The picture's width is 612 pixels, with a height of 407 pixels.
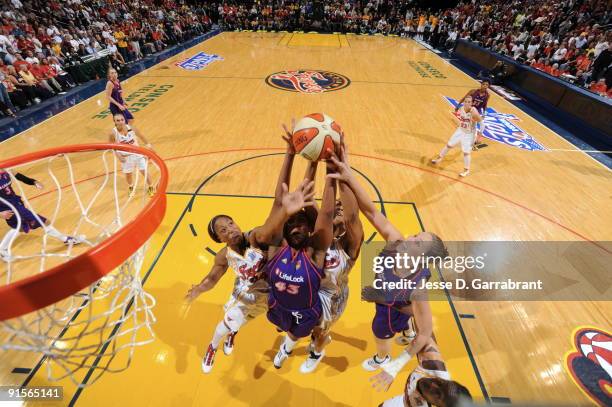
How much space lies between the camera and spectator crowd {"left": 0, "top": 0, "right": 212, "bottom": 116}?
9.71 meters

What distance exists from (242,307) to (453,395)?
185 cm

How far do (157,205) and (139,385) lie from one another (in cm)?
206

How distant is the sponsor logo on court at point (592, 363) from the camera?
3301 mm

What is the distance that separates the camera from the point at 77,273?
1760 mm

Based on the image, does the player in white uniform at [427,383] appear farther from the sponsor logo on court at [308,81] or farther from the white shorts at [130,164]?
the sponsor logo on court at [308,81]

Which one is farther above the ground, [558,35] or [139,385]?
[558,35]

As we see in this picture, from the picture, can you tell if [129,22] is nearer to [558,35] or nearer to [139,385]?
[139,385]

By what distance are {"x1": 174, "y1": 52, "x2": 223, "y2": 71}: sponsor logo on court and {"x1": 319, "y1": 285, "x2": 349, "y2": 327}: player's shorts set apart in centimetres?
1337

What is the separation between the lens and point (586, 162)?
7.65 meters

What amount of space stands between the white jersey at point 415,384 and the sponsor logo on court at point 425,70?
540 inches

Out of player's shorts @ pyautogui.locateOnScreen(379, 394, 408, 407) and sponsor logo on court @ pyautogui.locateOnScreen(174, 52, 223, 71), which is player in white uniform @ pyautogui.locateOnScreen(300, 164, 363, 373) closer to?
player's shorts @ pyautogui.locateOnScreen(379, 394, 408, 407)

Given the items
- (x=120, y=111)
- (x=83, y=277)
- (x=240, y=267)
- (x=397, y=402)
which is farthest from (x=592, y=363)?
(x=120, y=111)

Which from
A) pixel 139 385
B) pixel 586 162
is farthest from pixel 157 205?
pixel 586 162

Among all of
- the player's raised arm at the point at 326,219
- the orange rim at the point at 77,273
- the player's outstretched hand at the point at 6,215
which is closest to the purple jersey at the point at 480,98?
the player's raised arm at the point at 326,219
